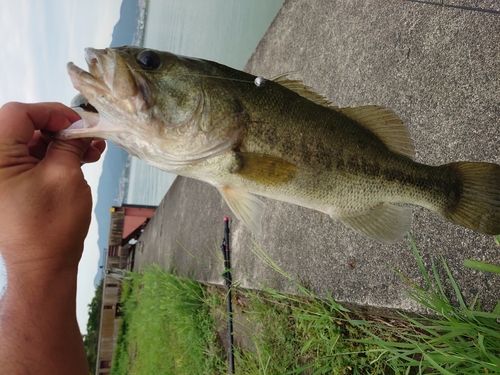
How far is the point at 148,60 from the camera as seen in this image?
6.33 feet

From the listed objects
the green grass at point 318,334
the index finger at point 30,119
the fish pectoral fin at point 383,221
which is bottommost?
the green grass at point 318,334

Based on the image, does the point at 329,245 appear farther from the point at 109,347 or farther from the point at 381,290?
the point at 109,347

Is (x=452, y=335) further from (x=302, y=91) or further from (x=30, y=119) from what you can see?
(x=30, y=119)

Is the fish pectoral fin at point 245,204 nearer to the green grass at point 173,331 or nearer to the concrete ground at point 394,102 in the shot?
the concrete ground at point 394,102

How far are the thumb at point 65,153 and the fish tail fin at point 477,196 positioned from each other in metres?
1.97

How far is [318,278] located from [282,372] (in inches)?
37.3

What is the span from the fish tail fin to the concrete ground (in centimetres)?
41

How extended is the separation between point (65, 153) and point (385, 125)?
5.52 ft

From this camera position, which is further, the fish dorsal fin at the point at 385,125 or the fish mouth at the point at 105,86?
the fish dorsal fin at the point at 385,125

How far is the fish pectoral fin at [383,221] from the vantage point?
2131mm

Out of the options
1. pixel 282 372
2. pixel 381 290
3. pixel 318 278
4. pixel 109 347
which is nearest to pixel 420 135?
pixel 381 290

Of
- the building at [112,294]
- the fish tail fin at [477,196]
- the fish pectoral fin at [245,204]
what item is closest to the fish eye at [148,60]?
the fish pectoral fin at [245,204]

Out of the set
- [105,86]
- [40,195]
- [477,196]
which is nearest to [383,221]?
[477,196]

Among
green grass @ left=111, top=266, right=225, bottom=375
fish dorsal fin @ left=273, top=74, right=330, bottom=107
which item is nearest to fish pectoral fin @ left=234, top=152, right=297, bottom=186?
fish dorsal fin @ left=273, top=74, right=330, bottom=107
